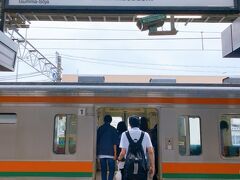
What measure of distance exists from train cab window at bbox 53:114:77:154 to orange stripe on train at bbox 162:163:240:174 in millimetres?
2115

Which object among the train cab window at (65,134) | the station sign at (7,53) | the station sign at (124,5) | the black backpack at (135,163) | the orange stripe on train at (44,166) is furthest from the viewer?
A: the train cab window at (65,134)

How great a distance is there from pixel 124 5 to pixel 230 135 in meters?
3.93

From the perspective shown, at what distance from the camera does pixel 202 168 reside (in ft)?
28.1

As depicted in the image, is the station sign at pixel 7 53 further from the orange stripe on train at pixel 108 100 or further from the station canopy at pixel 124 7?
the station canopy at pixel 124 7

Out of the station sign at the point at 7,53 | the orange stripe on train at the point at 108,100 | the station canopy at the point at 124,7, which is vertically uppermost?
the station canopy at the point at 124,7

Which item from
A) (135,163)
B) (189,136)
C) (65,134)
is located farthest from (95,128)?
(135,163)

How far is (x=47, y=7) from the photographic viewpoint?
281 inches

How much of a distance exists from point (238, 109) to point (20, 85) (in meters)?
5.08

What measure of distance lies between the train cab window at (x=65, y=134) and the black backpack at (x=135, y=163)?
2457 mm

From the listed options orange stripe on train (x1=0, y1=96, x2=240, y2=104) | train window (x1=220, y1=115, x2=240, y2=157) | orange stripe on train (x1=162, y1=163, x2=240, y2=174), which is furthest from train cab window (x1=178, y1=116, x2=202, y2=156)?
train window (x1=220, y1=115, x2=240, y2=157)

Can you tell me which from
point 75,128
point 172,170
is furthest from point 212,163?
point 75,128

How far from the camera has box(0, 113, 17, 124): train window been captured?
344 inches

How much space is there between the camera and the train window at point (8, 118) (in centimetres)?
875

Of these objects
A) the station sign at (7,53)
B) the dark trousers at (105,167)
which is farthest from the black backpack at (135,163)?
the station sign at (7,53)
